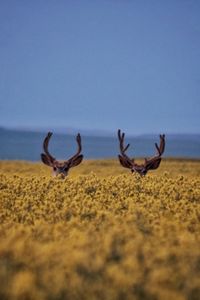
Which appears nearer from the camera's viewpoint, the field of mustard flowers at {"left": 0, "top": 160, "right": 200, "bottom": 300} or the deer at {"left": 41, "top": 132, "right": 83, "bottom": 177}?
the field of mustard flowers at {"left": 0, "top": 160, "right": 200, "bottom": 300}

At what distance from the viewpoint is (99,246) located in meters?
7.05

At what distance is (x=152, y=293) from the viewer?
5309 millimetres

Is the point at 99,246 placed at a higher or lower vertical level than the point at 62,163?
lower

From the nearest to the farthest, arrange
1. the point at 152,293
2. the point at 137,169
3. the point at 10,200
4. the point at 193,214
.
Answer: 1. the point at 152,293
2. the point at 193,214
3. the point at 10,200
4. the point at 137,169

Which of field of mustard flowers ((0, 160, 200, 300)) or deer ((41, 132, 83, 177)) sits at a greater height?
deer ((41, 132, 83, 177))

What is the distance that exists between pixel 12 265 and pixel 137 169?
1271cm

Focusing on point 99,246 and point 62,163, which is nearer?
point 99,246

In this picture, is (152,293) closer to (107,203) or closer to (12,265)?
(12,265)

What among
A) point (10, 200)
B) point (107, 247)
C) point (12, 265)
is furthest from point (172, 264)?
point (10, 200)

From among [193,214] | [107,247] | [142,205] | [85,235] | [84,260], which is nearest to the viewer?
[84,260]

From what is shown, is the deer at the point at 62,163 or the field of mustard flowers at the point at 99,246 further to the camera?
the deer at the point at 62,163

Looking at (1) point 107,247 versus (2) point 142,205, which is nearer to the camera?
(1) point 107,247

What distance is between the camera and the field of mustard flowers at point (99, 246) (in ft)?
17.9

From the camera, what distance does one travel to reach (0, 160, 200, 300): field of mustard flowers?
545 centimetres
